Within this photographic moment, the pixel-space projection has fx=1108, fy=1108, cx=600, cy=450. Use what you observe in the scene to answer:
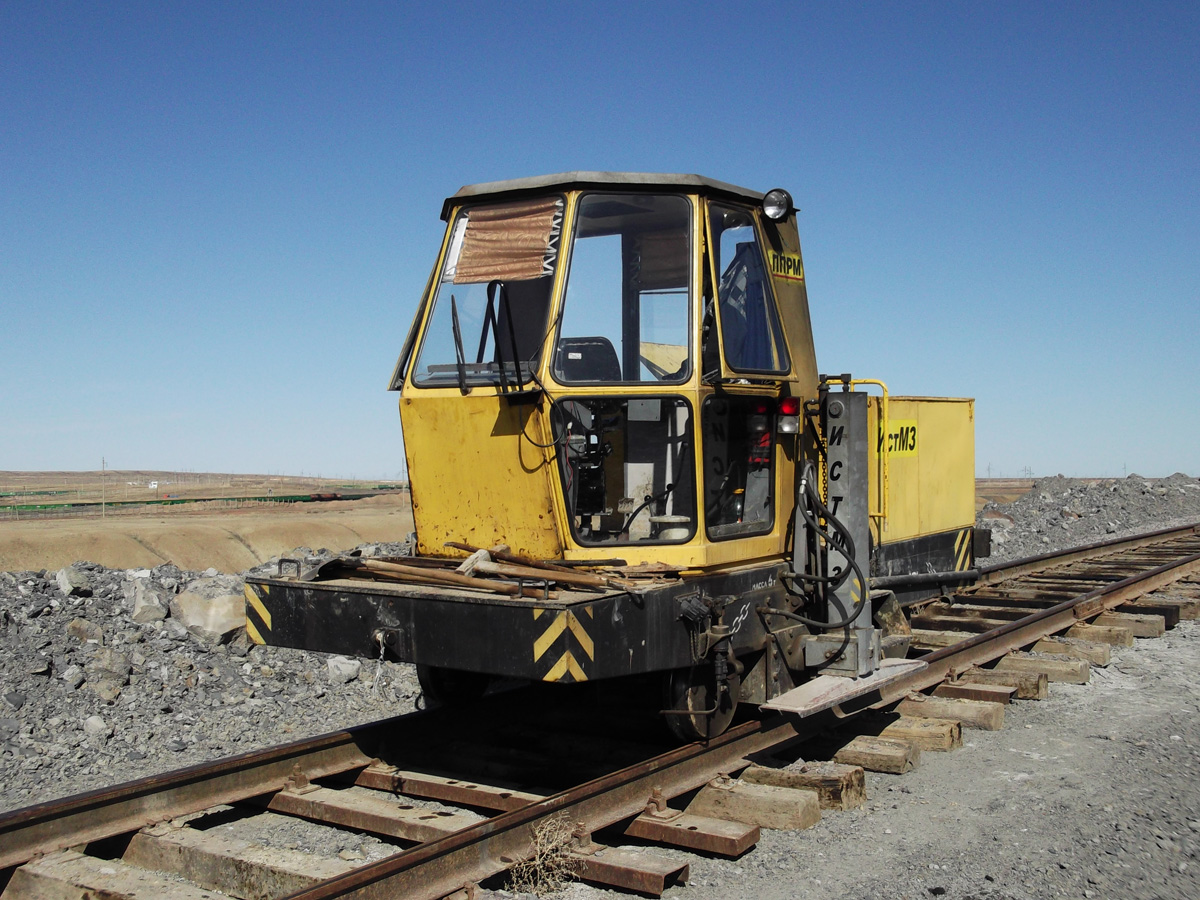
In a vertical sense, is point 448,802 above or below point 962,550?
below

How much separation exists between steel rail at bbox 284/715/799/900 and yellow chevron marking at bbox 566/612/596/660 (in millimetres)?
629

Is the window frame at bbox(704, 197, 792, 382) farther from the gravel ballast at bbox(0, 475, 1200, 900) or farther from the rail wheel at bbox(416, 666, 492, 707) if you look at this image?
the rail wheel at bbox(416, 666, 492, 707)

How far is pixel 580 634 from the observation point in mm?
4660

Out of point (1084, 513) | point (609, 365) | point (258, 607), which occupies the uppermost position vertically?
point (609, 365)

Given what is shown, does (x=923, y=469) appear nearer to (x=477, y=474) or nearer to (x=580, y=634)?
(x=477, y=474)


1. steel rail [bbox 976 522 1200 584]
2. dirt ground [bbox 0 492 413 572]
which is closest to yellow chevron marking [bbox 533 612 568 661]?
steel rail [bbox 976 522 1200 584]

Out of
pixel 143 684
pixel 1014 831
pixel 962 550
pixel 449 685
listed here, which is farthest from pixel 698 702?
pixel 962 550

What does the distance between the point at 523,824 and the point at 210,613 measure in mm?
4762

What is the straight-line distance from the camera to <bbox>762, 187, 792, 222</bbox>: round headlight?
607cm

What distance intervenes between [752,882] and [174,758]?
3.80m

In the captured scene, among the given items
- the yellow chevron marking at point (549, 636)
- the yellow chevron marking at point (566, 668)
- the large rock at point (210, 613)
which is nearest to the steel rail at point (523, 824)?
the yellow chevron marking at point (566, 668)

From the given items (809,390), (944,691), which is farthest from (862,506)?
(944,691)

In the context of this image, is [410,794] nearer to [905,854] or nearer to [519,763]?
[519,763]

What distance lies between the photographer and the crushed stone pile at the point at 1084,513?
1906 cm
